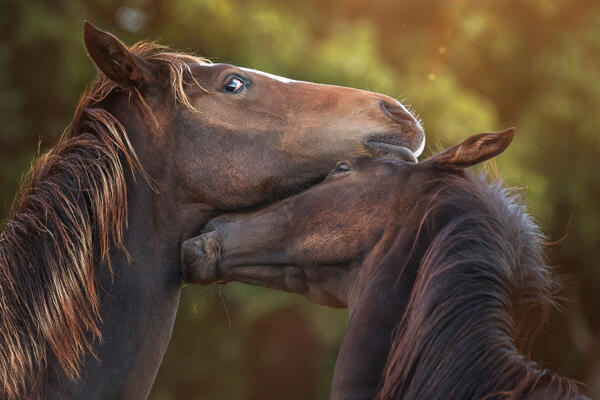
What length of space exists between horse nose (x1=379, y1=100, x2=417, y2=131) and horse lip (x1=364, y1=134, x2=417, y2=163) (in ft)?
0.26

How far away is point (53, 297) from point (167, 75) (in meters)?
1.09

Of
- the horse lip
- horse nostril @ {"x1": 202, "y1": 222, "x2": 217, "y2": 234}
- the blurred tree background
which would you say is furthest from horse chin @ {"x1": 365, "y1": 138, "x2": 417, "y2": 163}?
the blurred tree background

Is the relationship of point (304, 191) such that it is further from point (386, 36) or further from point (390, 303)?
point (386, 36)

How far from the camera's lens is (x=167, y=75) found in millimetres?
3354

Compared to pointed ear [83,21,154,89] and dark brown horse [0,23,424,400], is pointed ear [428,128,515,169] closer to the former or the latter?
dark brown horse [0,23,424,400]

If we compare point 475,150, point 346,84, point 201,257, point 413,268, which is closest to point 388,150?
point 475,150

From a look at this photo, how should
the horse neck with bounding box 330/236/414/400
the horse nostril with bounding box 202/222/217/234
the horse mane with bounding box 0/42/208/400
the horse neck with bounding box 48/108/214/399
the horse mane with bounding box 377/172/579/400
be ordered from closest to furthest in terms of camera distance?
the horse mane with bounding box 377/172/579/400 → the horse neck with bounding box 330/236/414/400 → the horse mane with bounding box 0/42/208/400 → the horse neck with bounding box 48/108/214/399 → the horse nostril with bounding box 202/222/217/234

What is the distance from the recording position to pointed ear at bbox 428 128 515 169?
8.68 feet

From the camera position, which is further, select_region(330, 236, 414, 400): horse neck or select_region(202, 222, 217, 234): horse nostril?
select_region(202, 222, 217, 234): horse nostril

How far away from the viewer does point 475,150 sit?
2727 millimetres

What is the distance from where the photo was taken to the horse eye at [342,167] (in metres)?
3.10

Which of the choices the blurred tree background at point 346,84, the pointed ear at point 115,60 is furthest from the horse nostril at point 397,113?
the blurred tree background at point 346,84

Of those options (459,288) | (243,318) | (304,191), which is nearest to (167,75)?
(304,191)

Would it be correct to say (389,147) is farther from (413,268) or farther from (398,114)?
(413,268)
